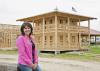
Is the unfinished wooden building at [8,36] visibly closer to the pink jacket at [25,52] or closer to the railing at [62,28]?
the railing at [62,28]

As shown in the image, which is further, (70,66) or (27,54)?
(70,66)

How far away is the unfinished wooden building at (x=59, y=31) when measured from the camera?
3033 cm

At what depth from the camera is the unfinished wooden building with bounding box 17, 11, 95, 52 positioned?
30.3 metres

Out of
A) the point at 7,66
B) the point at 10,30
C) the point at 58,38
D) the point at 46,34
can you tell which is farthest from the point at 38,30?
the point at 7,66

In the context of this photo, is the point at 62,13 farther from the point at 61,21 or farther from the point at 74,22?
the point at 74,22

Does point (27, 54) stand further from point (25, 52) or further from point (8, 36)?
point (8, 36)

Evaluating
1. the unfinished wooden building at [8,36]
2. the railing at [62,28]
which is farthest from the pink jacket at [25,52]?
the unfinished wooden building at [8,36]

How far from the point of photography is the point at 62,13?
99.2ft

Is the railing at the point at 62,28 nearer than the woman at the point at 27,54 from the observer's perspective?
No

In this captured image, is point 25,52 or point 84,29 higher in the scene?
point 84,29

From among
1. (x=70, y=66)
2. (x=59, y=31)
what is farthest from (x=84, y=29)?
(x=70, y=66)

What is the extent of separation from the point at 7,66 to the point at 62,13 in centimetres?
2357

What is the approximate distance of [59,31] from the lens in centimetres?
3030

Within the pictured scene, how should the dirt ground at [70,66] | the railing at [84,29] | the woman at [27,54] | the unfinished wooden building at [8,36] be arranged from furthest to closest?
the unfinished wooden building at [8,36] → the railing at [84,29] → the dirt ground at [70,66] → the woman at [27,54]
